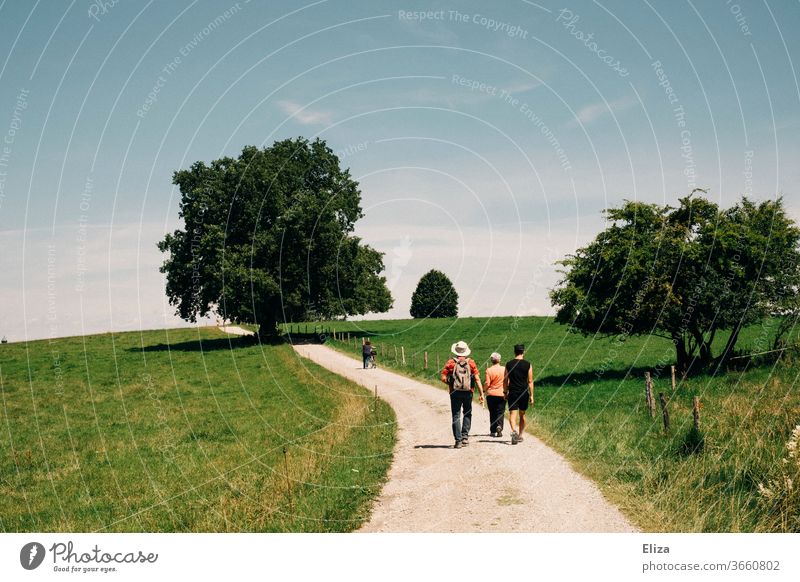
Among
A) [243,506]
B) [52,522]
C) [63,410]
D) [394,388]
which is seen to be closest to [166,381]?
[63,410]

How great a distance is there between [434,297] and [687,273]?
98.7 m

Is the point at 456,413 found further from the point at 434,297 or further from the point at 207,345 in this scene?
the point at 434,297

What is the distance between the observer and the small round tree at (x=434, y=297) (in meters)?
122

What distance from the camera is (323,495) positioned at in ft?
31.6

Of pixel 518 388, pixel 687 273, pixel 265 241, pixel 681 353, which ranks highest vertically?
pixel 265 241

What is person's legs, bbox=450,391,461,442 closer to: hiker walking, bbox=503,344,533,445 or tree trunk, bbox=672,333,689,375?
hiker walking, bbox=503,344,533,445

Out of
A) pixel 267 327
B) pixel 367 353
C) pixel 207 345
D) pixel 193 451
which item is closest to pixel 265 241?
pixel 267 327

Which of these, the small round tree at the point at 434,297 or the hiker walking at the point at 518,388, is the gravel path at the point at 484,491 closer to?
the hiker walking at the point at 518,388

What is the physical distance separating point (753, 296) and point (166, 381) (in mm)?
31916

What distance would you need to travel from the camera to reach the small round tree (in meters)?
122

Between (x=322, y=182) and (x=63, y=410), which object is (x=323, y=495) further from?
(x=322, y=182)

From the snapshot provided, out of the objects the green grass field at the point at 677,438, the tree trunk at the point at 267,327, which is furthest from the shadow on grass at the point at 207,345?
the green grass field at the point at 677,438

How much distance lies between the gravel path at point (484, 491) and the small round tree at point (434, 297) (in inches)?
4219

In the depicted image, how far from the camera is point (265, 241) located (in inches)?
1972
